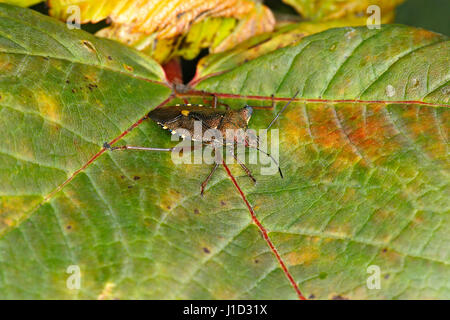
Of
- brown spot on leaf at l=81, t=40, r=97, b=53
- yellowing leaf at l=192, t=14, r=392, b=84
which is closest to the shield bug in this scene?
yellowing leaf at l=192, t=14, r=392, b=84

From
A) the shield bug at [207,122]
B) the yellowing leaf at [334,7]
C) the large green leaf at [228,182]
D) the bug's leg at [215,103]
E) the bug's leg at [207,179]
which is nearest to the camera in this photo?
the large green leaf at [228,182]

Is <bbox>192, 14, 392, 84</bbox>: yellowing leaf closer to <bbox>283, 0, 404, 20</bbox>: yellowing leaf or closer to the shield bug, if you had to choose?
the shield bug

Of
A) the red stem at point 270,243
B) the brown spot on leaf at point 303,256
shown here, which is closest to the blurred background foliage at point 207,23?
the red stem at point 270,243

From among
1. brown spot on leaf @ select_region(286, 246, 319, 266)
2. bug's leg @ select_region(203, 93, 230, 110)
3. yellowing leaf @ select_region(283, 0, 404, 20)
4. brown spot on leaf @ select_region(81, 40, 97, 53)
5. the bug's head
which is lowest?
brown spot on leaf @ select_region(286, 246, 319, 266)

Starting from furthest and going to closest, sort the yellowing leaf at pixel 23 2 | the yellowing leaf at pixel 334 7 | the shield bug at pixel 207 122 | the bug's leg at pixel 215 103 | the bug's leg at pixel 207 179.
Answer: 1. the yellowing leaf at pixel 334 7
2. the bug's leg at pixel 215 103
3. the shield bug at pixel 207 122
4. the yellowing leaf at pixel 23 2
5. the bug's leg at pixel 207 179

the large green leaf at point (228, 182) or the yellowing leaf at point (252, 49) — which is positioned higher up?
the yellowing leaf at point (252, 49)

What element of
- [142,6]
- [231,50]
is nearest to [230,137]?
[231,50]

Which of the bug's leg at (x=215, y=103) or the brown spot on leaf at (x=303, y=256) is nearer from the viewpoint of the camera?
the brown spot on leaf at (x=303, y=256)

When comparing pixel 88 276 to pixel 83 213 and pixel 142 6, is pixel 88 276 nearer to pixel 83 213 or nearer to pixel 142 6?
pixel 83 213

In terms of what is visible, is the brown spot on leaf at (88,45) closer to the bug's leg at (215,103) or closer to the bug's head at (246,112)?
the bug's leg at (215,103)
